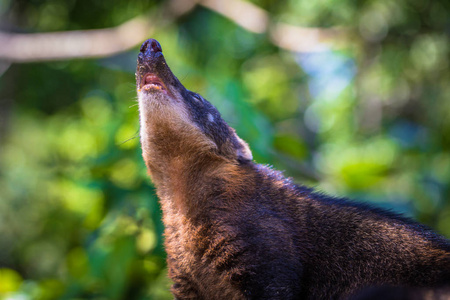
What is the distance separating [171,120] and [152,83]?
10.8 inches

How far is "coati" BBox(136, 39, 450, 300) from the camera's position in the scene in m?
2.77

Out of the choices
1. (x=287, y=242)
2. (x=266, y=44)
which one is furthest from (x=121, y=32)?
(x=287, y=242)

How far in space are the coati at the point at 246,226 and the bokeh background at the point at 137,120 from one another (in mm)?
1148

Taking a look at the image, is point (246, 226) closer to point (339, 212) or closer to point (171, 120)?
point (339, 212)

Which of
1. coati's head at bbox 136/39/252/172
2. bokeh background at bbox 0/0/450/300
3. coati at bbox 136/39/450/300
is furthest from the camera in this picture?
bokeh background at bbox 0/0/450/300

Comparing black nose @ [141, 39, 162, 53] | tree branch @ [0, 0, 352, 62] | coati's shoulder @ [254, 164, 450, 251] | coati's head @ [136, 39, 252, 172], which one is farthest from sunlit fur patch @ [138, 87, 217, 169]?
tree branch @ [0, 0, 352, 62]

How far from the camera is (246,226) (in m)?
3.00

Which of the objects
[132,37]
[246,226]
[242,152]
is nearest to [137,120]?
[242,152]

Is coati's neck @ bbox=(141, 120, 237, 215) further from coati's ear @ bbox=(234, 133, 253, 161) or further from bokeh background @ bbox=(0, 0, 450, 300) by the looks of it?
bokeh background @ bbox=(0, 0, 450, 300)

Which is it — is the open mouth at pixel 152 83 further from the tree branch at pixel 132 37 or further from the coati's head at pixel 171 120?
the tree branch at pixel 132 37

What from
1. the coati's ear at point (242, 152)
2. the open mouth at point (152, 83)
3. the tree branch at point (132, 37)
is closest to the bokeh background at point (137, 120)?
the tree branch at point (132, 37)

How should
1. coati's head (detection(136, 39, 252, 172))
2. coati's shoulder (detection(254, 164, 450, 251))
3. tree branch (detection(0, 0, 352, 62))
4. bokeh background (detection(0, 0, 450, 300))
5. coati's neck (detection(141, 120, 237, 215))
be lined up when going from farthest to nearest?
tree branch (detection(0, 0, 352, 62))
bokeh background (detection(0, 0, 450, 300))
coati's neck (detection(141, 120, 237, 215))
coati's head (detection(136, 39, 252, 172))
coati's shoulder (detection(254, 164, 450, 251))

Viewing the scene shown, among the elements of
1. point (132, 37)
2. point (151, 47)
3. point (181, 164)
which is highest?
point (132, 37)

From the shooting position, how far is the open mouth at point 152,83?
10.1 ft
